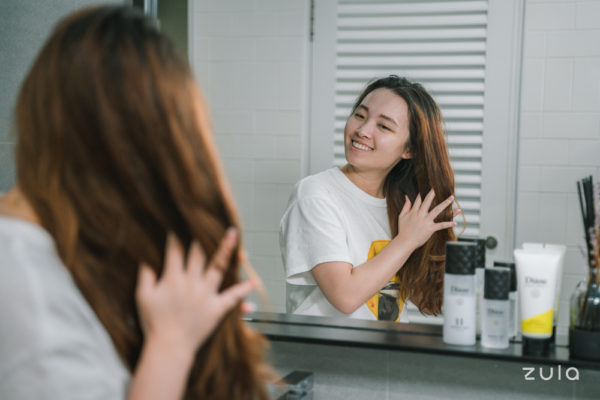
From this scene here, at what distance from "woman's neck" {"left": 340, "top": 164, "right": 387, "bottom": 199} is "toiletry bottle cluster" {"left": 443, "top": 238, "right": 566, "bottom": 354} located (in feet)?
0.84

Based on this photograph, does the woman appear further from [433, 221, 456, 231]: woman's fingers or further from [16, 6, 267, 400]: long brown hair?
[16, 6, 267, 400]: long brown hair

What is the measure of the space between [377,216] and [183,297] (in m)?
0.70

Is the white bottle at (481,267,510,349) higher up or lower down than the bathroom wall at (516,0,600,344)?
lower down

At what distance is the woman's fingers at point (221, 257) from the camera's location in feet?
2.24

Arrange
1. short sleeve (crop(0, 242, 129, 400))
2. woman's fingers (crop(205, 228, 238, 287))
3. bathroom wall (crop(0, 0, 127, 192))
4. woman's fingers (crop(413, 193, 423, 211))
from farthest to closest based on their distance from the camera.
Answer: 1. bathroom wall (crop(0, 0, 127, 192))
2. woman's fingers (crop(413, 193, 423, 211))
3. woman's fingers (crop(205, 228, 238, 287))
4. short sleeve (crop(0, 242, 129, 400))

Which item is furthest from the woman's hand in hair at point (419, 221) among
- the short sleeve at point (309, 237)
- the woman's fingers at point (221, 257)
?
the woman's fingers at point (221, 257)

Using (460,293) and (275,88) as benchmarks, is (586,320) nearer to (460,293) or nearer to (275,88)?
(460,293)

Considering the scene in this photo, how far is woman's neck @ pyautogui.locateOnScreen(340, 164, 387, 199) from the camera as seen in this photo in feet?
4.36

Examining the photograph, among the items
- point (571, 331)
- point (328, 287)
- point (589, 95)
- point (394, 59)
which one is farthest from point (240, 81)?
point (571, 331)

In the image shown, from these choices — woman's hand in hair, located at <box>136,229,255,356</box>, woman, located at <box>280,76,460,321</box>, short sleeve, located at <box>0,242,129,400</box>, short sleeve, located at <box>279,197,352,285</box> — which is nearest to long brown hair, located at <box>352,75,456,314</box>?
woman, located at <box>280,76,460,321</box>

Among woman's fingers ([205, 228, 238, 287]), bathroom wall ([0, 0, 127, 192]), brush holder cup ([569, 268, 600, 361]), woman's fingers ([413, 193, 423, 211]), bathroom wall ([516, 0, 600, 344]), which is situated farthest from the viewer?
bathroom wall ([0, 0, 127, 192])

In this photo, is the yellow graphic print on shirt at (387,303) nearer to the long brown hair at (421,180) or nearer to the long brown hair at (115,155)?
the long brown hair at (421,180)

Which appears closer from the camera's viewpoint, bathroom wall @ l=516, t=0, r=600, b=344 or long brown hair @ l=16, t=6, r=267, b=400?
long brown hair @ l=16, t=6, r=267, b=400

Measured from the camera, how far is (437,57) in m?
1.27
